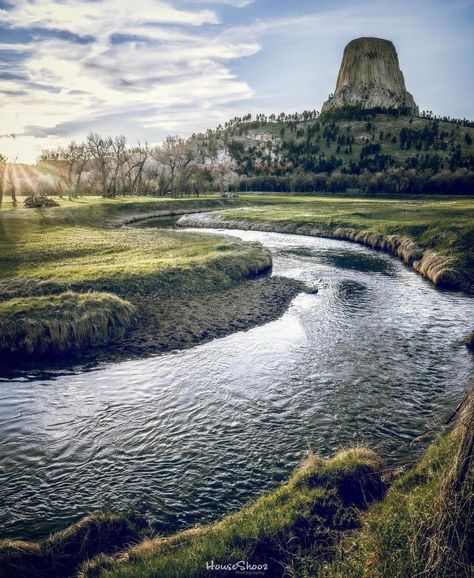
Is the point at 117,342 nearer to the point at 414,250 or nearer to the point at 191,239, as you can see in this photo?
the point at 191,239

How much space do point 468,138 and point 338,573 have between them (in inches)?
8146

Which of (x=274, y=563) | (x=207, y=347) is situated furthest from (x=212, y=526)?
(x=207, y=347)

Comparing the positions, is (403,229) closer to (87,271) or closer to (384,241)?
(384,241)

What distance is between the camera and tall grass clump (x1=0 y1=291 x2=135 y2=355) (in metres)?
21.9

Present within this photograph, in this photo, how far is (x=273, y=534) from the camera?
30.5ft

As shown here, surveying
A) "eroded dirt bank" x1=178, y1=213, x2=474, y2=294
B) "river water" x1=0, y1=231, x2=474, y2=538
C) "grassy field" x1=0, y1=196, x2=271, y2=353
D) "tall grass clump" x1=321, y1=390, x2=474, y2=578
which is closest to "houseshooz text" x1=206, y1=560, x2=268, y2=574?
"tall grass clump" x1=321, y1=390, x2=474, y2=578

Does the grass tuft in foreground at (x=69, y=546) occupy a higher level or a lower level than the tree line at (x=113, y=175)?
lower

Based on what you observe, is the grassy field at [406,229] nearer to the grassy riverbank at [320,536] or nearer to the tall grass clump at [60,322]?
the tall grass clump at [60,322]

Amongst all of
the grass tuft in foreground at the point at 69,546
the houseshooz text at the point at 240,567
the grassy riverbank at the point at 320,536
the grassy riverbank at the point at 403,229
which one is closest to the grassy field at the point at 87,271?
the grass tuft in foreground at the point at 69,546

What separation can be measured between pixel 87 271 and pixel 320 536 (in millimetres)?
26197

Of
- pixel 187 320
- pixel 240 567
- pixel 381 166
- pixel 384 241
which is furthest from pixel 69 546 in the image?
pixel 381 166

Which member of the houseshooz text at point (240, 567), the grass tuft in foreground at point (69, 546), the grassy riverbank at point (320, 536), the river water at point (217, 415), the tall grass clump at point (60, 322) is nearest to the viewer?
the grassy riverbank at point (320, 536)

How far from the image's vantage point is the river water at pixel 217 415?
11805 millimetres

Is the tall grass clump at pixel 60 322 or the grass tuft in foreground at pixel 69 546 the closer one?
the grass tuft in foreground at pixel 69 546
